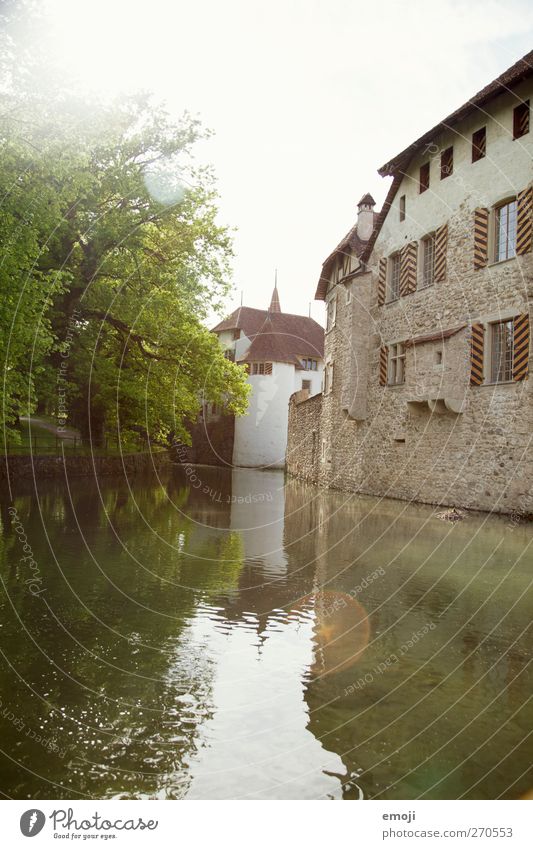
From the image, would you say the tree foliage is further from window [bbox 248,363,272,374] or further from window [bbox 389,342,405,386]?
window [bbox 248,363,272,374]

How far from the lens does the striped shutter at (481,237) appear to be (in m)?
19.9

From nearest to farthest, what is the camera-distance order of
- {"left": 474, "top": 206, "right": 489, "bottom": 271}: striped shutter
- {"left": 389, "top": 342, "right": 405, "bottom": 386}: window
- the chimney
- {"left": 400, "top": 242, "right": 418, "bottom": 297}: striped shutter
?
{"left": 474, "top": 206, "right": 489, "bottom": 271}: striped shutter < {"left": 400, "top": 242, "right": 418, "bottom": 297}: striped shutter < {"left": 389, "top": 342, "right": 405, "bottom": 386}: window < the chimney

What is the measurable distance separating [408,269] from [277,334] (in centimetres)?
3709

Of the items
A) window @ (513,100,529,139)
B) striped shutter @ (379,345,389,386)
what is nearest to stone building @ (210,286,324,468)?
striped shutter @ (379,345,389,386)

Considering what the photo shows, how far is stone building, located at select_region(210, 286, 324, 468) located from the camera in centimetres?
5656

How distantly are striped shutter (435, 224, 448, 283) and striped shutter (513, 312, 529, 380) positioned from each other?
12.8 ft

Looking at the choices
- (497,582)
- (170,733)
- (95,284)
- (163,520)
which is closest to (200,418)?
(95,284)

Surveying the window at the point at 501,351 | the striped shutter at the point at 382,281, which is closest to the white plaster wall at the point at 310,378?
the striped shutter at the point at 382,281

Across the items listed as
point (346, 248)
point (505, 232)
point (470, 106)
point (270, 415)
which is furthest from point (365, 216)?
point (270, 415)

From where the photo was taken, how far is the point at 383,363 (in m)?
25.8

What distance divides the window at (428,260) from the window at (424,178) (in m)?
1.70

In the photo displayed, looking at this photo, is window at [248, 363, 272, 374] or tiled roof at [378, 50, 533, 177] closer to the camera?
tiled roof at [378, 50, 533, 177]

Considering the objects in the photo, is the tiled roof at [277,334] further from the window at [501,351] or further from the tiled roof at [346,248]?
the window at [501,351]

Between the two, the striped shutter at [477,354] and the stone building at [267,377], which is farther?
the stone building at [267,377]
